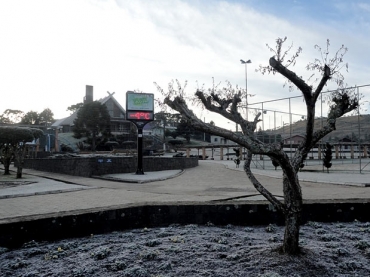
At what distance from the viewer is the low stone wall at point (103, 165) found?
16.5 metres

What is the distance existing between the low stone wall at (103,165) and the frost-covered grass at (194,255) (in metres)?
11.6

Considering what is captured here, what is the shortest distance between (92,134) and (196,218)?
36.0 m

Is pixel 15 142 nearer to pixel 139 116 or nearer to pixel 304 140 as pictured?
pixel 139 116

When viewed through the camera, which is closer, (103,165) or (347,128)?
(103,165)

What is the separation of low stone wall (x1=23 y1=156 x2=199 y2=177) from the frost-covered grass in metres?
11.6

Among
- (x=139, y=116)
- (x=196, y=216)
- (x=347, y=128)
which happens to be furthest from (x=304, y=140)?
(x=347, y=128)

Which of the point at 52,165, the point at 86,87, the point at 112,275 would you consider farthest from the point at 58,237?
the point at 86,87

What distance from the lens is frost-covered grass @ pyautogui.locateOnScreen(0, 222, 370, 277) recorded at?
360 centimetres

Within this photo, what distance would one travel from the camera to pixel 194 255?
408 centimetres

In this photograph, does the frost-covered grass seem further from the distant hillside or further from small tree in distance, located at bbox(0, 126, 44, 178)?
the distant hillside

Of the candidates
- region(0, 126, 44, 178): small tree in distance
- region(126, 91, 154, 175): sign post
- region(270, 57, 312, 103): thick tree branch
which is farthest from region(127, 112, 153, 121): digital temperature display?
region(270, 57, 312, 103): thick tree branch

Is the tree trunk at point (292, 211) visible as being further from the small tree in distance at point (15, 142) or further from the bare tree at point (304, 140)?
the small tree in distance at point (15, 142)

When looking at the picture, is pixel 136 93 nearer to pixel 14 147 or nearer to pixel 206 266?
pixel 14 147

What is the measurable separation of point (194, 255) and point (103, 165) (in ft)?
43.8
